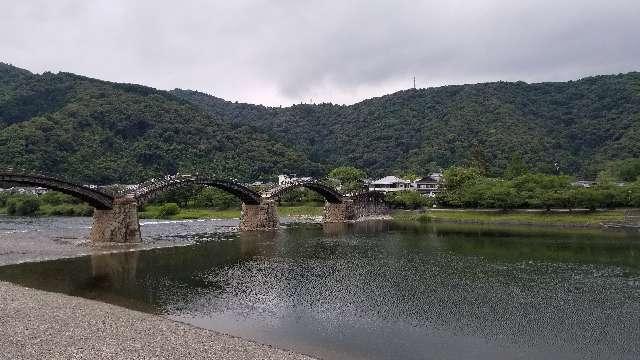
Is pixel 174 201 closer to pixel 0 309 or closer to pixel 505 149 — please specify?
pixel 0 309

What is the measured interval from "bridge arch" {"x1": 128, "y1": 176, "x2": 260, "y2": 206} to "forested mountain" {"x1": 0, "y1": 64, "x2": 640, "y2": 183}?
210 ft

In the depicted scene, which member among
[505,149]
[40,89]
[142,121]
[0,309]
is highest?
[40,89]

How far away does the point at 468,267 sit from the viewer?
33.8 metres

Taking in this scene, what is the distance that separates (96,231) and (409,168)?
120 m

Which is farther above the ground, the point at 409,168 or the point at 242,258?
the point at 409,168

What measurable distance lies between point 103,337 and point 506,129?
152 m

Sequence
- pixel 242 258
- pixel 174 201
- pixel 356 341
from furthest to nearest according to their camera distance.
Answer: pixel 174 201 → pixel 242 258 → pixel 356 341

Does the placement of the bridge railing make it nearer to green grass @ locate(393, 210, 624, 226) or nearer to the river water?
the river water

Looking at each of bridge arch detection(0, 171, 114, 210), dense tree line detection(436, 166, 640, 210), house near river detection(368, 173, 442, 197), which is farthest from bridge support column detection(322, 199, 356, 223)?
bridge arch detection(0, 171, 114, 210)

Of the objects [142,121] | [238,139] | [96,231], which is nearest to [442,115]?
[238,139]

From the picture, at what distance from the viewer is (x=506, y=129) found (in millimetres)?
154000

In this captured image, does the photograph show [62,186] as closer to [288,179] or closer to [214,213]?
[214,213]

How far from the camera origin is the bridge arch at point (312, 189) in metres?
67.8

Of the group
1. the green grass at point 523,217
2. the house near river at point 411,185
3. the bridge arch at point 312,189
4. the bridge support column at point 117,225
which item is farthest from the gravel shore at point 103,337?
the house near river at point 411,185
